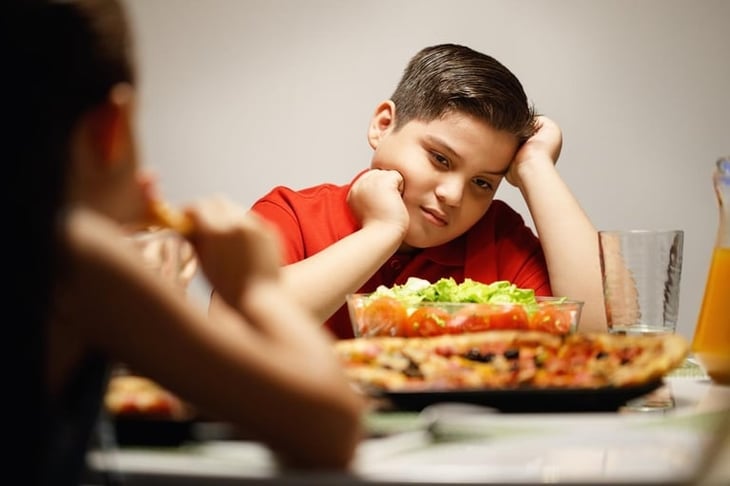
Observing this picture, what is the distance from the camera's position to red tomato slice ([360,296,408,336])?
3.76 feet

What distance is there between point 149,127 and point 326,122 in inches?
21.1

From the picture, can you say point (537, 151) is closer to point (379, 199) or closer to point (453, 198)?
point (453, 198)

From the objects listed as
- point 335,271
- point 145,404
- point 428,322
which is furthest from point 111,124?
point 335,271

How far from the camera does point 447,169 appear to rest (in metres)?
1.70

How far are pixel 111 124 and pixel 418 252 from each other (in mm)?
1361

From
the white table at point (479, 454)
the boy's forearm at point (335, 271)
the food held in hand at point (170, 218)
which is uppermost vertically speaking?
the food held in hand at point (170, 218)

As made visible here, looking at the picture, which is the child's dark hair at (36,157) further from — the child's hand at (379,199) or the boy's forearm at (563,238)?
the boy's forearm at (563,238)

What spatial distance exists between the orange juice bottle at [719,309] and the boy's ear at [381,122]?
2.96ft

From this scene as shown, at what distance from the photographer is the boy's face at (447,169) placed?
1.68 metres

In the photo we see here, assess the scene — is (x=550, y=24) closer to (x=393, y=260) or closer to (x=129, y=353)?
(x=393, y=260)

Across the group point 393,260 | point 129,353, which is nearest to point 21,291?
point 129,353

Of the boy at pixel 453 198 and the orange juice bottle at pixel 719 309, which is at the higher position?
the boy at pixel 453 198

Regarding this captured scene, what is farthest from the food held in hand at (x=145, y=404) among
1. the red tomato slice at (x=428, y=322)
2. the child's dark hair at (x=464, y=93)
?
the child's dark hair at (x=464, y=93)

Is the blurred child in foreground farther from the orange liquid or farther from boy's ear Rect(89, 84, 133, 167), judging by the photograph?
the orange liquid
